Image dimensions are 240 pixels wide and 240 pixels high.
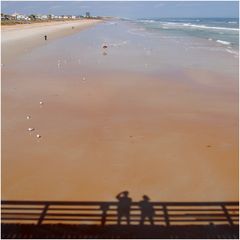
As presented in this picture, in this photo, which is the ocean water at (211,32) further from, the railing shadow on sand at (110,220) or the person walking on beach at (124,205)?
the railing shadow on sand at (110,220)

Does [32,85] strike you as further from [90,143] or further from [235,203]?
[235,203]

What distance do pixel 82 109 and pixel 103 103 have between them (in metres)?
1.22

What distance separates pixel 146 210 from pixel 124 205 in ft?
1.46

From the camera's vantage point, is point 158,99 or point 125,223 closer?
point 125,223

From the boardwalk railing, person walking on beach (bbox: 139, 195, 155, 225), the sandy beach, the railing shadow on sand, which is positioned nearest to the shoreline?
the sandy beach

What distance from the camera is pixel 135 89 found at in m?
17.2

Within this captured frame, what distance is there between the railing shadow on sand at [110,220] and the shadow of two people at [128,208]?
4 cm

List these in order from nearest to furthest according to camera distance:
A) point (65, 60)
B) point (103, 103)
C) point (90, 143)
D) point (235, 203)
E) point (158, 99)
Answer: point (235, 203), point (90, 143), point (103, 103), point (158, 99), point (65, 60)

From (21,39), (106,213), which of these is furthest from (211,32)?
(106,213)

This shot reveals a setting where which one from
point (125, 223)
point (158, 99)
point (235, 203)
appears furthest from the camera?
point (158, 99)

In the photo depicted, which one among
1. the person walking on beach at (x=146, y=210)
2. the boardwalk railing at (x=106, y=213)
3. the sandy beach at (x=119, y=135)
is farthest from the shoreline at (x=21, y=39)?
the person walking on beach at (x=146, y=210)

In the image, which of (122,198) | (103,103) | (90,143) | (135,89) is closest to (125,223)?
(122,198)

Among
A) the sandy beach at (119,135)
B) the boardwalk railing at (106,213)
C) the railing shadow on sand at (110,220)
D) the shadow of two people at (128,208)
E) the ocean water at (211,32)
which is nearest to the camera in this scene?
the railing shadow on sand at (110,220)

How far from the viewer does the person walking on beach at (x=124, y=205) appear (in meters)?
6.89
